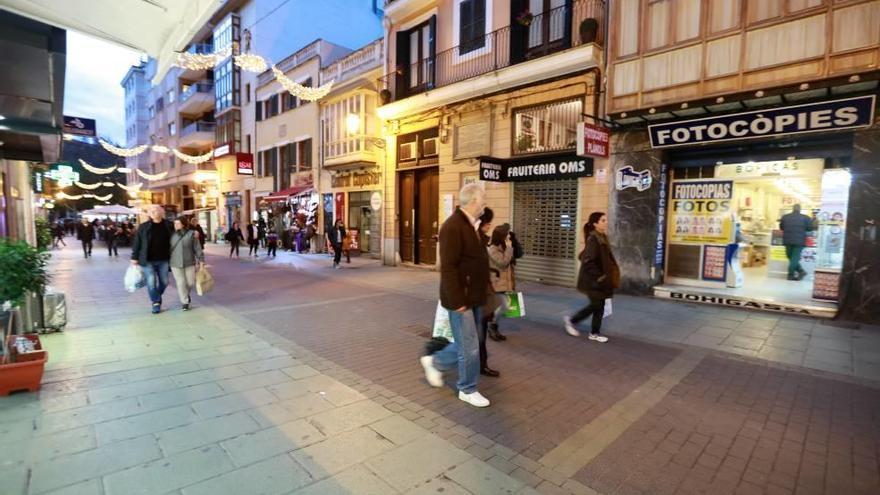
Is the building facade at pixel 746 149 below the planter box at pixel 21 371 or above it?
above

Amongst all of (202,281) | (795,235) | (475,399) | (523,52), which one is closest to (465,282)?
(475,399)

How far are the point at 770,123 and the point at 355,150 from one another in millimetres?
12945

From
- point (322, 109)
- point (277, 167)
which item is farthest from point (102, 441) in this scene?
point (277, 167)

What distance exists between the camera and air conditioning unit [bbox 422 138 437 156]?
14.5m

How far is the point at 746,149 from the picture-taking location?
8516 mm

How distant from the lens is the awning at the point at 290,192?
20.8 metres

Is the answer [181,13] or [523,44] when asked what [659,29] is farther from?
[181,13]

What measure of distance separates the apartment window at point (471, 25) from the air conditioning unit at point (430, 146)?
2839mm

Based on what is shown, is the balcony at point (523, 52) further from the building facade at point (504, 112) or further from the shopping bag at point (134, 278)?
the shopping bag at point (134, 278)

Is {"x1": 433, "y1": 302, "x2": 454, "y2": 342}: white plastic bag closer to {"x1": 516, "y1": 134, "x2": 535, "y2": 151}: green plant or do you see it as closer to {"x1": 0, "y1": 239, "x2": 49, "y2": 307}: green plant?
{"x1": 0, "y1": 239, "x2": 49, "y2": 307}: green plant

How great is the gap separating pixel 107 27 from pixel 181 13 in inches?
27.4

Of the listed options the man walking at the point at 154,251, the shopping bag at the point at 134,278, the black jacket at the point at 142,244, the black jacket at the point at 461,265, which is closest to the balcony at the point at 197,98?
the man walking at the point at 154,251

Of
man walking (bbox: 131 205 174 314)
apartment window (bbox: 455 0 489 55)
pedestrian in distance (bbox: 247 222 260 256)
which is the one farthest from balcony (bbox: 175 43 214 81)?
man walking (bbox: 131 205 174 314)

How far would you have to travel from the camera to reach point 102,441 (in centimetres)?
329
